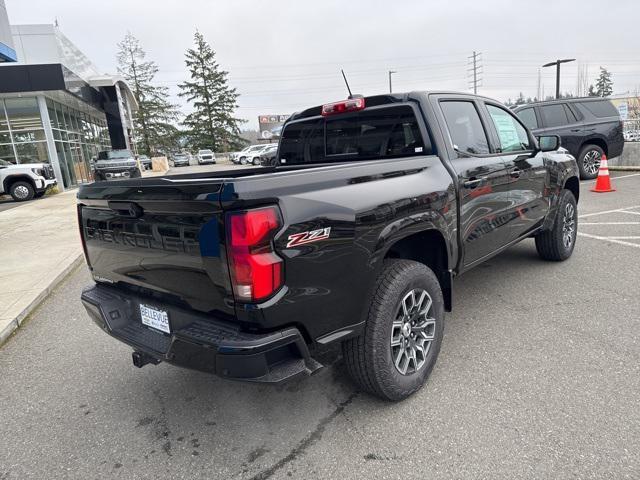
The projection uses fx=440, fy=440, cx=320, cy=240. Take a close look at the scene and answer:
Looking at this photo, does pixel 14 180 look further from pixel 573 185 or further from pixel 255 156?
pixel 255 156

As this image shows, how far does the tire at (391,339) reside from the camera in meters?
2.46

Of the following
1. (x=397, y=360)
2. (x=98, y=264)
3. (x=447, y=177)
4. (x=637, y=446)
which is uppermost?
(x=447, y=177)

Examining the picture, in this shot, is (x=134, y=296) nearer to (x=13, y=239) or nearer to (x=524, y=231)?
(x=524, y=231)

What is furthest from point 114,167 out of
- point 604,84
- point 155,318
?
point 604,84

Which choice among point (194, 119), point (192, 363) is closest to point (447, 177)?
point (192, 363)

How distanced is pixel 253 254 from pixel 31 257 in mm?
6563

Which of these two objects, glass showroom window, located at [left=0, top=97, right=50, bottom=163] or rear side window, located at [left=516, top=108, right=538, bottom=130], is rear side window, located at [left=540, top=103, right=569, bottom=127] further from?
glass showroom window, located at [left=0, top=97, right=50, bottom=163]

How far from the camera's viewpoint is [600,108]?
10.9 m

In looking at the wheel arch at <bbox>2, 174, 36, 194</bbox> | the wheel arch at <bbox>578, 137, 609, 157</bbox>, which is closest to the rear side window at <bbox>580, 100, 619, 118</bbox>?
the wheel arch at <bbox>578, 137, 609, 157</bbox>

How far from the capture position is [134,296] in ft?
8.83

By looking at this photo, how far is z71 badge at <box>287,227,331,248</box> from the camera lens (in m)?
2.04

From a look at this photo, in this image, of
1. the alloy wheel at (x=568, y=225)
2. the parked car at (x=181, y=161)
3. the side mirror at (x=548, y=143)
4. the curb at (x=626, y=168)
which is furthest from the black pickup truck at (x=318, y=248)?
the parked car at (x=181, y=161)

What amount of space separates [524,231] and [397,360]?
7.80 ft

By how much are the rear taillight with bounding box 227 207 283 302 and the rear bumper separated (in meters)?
0.21
